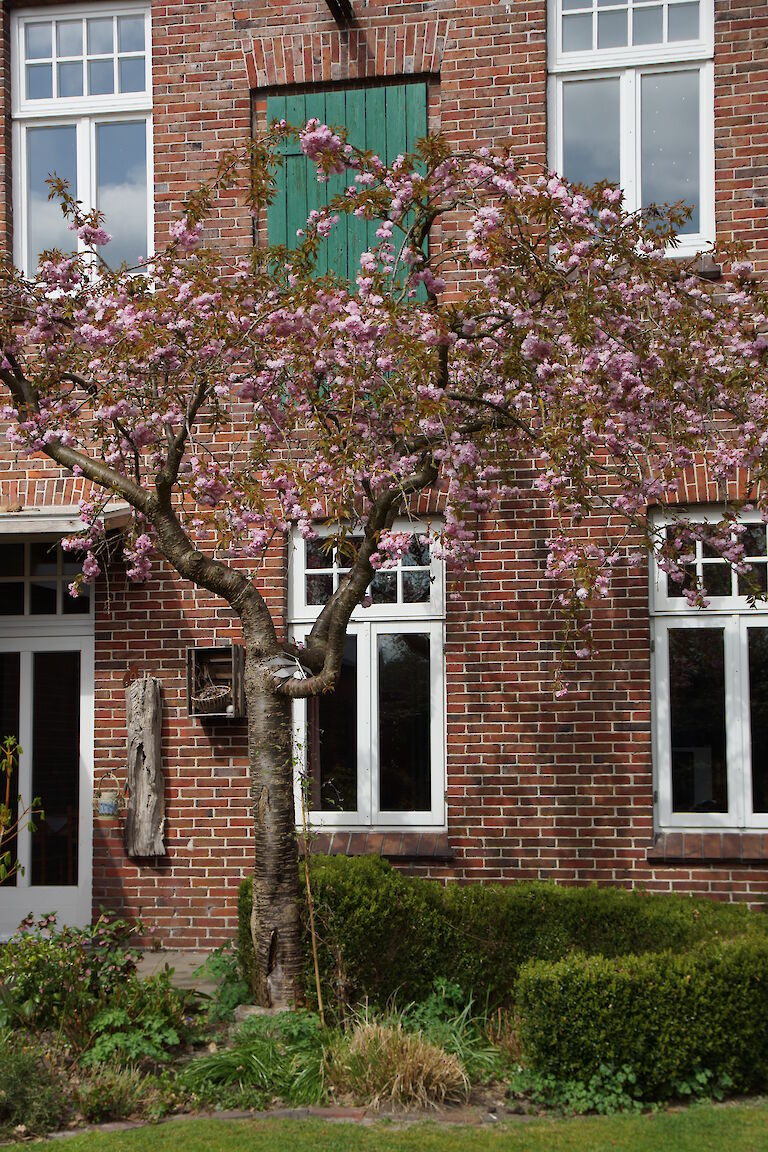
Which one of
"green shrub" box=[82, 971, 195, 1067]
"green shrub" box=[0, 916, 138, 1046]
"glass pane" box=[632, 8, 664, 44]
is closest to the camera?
"green shrub" box=[82, 971, 195, 1067]

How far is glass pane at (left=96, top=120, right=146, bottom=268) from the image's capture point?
10.2 metres

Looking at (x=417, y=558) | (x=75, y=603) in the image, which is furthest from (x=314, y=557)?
(x=75, y=603)

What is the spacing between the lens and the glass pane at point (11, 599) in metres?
10.4

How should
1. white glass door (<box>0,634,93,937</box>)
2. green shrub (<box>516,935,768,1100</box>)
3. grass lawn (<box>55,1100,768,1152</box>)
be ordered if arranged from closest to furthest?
grass lawn (<box>55,1100,768,1152</box>) < green shrub (<box>516,935,768,1100</box>) < white glass door (<box>0,634,93,937</box>)

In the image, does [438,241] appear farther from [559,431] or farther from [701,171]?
[559,431]

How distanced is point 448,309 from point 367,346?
0.46 meters

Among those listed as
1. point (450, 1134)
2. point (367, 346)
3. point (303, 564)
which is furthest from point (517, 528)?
point (450, 1134)

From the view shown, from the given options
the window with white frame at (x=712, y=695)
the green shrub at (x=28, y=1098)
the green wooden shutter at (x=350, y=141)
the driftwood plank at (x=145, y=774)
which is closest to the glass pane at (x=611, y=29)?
the green wooden shutter at (x=350, y=141)

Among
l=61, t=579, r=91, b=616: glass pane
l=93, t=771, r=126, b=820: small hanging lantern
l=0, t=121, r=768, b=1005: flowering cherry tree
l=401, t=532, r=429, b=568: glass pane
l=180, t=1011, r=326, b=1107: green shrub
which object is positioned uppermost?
l=0, t=121, r=768, b=1005: flowering cherry tree

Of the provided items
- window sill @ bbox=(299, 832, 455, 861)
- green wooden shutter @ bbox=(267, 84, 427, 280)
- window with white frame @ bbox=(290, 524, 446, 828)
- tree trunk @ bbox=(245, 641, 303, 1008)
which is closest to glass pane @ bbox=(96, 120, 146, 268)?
green wooden shutter @ bbox=(267, 84, 427, 280)

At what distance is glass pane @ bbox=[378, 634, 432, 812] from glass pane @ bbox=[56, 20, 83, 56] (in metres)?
5.20

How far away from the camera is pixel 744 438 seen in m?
7.10

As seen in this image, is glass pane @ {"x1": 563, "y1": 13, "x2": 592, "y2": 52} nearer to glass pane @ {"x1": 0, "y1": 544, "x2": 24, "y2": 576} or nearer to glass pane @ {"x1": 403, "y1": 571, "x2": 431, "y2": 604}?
glass pane @ {"x1": 403, "y1": 571, "x2": 431, "y2": 604}

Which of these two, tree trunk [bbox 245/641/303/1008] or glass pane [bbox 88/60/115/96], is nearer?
tree trunk [bbox 245/641/303/1008]
